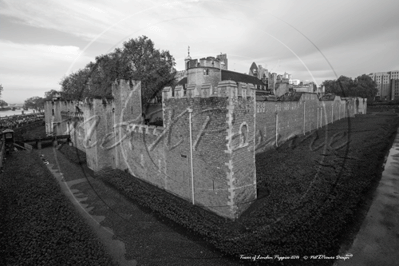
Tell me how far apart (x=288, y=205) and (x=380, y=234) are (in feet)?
11.7

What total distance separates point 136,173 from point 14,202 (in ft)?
24.5

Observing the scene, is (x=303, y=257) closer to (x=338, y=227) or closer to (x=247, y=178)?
(x=338, y=227)

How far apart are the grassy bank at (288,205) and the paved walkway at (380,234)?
22.7 inches

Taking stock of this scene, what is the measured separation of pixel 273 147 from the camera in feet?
74.9

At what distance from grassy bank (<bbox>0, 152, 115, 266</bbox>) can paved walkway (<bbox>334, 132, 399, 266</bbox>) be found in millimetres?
9238

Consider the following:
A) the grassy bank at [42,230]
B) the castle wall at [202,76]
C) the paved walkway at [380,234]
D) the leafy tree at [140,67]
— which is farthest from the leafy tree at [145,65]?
the paved walkway at [380,234]

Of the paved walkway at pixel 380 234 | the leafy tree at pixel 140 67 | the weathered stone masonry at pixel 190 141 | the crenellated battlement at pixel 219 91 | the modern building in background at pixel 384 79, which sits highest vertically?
the modern building in background at pixel 384 79

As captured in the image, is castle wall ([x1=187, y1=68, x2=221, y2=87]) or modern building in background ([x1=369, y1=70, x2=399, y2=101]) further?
modern building in background ([x1=369, y1=70, x2=399, y2=101])

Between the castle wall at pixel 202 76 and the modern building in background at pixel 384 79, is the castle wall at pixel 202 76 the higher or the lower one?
the lower one

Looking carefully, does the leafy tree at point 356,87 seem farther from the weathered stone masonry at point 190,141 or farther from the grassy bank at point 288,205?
the weathered stone masonry at point 190,141

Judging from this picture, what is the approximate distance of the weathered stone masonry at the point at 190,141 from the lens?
32.5 ft

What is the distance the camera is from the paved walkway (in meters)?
7.15

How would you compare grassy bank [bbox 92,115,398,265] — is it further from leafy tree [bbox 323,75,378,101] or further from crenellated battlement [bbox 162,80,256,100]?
leafy tree [bbox 323,75,378,101]

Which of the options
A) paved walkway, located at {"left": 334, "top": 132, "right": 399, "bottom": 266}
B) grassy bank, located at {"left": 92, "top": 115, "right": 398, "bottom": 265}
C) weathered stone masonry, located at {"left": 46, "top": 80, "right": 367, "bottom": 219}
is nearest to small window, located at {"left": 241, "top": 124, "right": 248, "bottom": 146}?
weathered stone masonry, located at {"left": 46, "top": 80, "right": 367, "bottom": 219}
